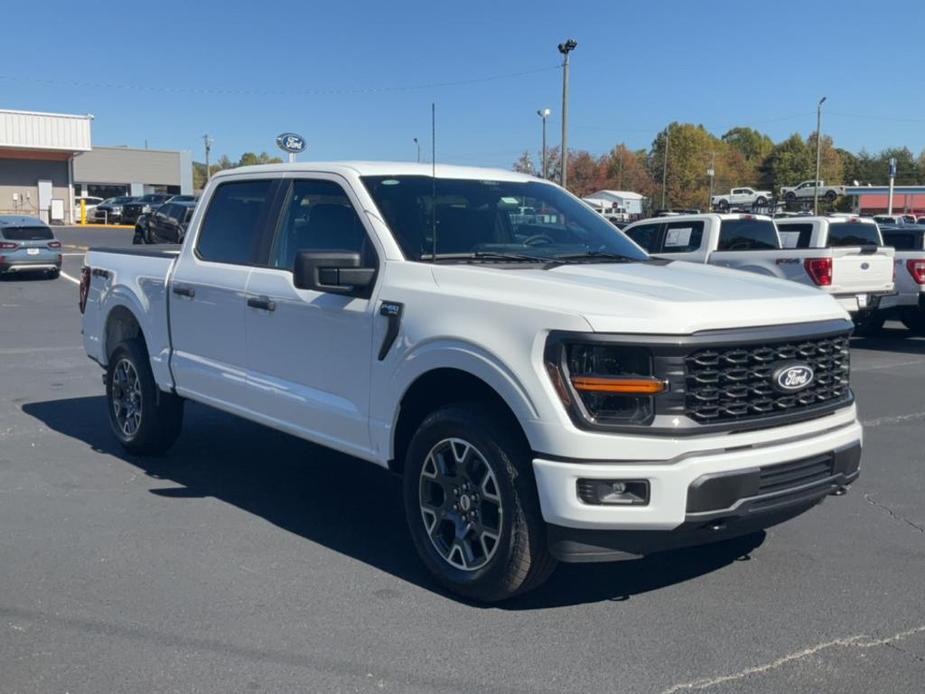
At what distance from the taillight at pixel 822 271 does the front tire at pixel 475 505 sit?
9790 mm

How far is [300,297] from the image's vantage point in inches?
216

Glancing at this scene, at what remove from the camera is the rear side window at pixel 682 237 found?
591 inches

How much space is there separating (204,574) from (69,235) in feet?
133

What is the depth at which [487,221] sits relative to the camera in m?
5.59

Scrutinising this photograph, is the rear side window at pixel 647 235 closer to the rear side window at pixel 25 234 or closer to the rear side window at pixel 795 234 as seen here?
the rear side window at pixel 795 234

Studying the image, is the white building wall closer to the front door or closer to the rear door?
the rear door

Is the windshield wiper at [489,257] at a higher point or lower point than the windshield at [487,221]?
lower

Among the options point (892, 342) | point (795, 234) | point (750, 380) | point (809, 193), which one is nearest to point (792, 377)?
point (750, 380)

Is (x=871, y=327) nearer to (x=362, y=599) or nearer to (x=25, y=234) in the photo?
(x=362, y=599)

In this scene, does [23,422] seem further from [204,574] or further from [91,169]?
[91,169]

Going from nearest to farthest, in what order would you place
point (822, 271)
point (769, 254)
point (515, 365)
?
point (515, 365), point (822, 271), point (769, 254)

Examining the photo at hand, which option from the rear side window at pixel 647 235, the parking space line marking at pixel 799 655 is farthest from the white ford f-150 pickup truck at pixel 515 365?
the rear side window at pixel 647 235

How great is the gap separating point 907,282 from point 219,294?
1221 cm

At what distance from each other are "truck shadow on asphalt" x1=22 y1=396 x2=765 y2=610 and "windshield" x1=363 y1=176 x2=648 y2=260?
1654 millimetres
